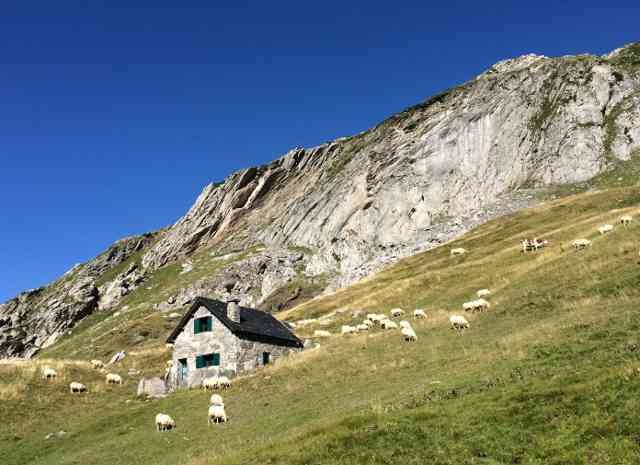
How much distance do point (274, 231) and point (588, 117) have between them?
273ft

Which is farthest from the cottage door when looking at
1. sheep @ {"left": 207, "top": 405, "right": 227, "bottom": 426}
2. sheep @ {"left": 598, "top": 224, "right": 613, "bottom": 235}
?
sheep @ {"left": 598, "top": 224, "right": 613, "bottom": 235}

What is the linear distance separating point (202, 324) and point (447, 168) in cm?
9363

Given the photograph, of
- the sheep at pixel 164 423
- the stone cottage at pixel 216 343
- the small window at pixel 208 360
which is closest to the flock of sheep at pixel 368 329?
the sheep at pixel 164 423

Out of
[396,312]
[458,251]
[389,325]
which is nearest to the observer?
[389,325]

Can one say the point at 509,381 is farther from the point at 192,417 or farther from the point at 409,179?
the point at 409,179

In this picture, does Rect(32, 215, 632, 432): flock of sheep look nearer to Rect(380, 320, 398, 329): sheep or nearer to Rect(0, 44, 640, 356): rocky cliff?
Rect(380, 320, 398, 329): sheep

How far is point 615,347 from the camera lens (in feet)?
82.4

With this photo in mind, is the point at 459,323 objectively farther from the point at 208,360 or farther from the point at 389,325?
the point at 208,360

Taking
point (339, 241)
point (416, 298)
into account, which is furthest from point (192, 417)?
point (339, 241)

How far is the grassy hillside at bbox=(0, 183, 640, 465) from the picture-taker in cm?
1884

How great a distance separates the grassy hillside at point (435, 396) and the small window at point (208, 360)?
7.46 metres

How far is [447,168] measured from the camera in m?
135

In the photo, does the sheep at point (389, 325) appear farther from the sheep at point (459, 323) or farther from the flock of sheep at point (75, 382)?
the flock of sheep at point (75, 382)

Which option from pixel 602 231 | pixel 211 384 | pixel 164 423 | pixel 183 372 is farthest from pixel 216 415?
pixel 602 231
